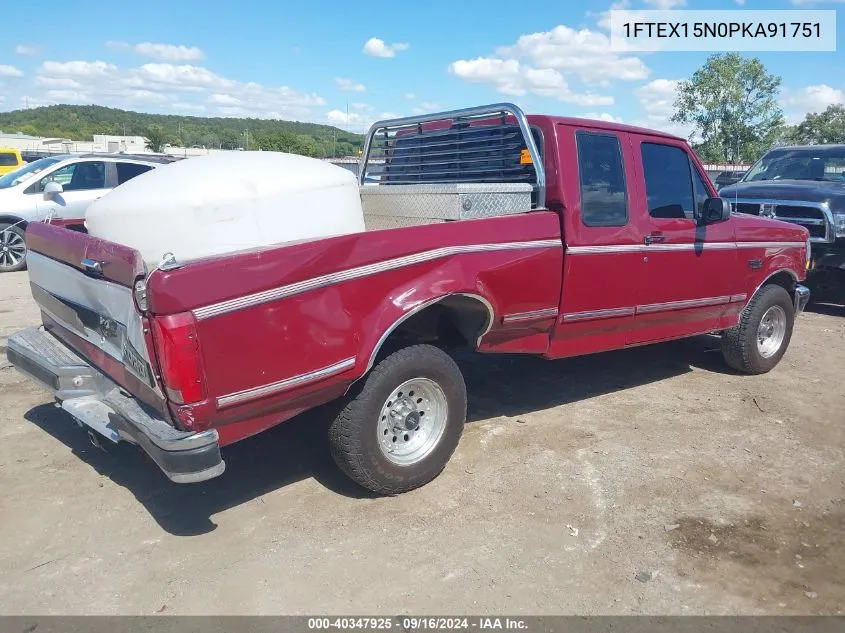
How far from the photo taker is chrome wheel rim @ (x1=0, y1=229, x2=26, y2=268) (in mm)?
10742

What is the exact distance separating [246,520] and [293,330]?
1174 mm

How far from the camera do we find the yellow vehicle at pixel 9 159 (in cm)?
1898

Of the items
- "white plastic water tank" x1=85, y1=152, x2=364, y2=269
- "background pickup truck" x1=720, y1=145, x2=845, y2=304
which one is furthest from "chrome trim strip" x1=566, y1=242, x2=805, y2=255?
"background pickup truck" x1=720, y1=145, x2=845, y2=304

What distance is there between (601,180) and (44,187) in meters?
9.73

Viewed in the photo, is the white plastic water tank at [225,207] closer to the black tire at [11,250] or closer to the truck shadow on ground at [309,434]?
the truck shadow on ground at [309,434]

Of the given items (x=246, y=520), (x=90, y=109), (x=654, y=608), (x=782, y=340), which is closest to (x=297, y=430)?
(x=246, y=520)

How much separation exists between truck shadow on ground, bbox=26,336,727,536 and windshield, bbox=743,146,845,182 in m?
4.11

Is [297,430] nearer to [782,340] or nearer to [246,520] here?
[246,520]

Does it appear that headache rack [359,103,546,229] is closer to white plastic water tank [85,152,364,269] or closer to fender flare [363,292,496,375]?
fender flare [363,292,496,375]

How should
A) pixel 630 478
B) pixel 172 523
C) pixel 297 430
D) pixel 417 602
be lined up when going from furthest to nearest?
pixel 297 430
pixel 630 478
pixel 172 523
pixel 417 602

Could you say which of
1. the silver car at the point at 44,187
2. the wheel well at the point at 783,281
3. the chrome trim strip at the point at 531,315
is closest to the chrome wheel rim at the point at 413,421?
the chrome trim strip at the point at 531,315

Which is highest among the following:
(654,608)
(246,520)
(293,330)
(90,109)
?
(90,109)

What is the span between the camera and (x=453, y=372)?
12.8 ft

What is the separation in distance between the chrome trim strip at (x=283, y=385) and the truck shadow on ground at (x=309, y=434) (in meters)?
0.42
